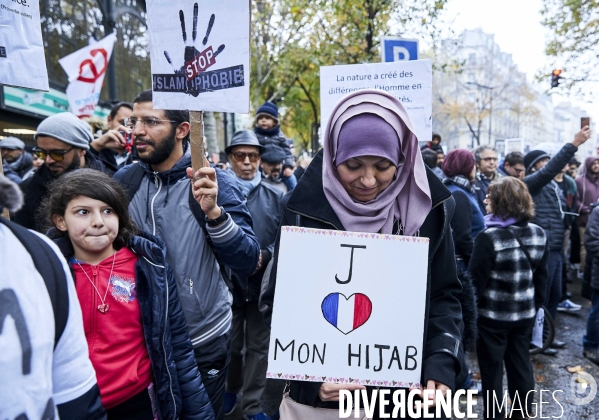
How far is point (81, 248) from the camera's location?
1.94 m

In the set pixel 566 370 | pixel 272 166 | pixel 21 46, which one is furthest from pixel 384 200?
pixel 566 370

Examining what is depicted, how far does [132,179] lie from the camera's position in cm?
241

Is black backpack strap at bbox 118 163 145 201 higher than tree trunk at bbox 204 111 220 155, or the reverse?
tree trunk at bbox 204 111 220 155

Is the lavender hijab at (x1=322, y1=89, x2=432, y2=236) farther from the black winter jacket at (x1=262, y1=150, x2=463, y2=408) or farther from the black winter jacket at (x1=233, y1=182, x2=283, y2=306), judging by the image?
the black winter jacket at (x1=233, y1=182, x2=283, y2=306)

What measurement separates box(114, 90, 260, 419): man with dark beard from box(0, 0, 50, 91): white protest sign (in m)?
0.49

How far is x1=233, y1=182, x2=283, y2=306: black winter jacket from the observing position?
3.63 meters

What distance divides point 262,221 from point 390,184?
2118mm

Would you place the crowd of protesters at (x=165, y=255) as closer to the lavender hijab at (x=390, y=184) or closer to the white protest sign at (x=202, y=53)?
the lavender hijab at (x=390, y=184)

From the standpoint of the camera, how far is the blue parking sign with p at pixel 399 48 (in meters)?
4.83

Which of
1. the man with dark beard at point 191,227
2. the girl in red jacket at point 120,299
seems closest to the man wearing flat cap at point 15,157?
the man with dark beard at point 191,227

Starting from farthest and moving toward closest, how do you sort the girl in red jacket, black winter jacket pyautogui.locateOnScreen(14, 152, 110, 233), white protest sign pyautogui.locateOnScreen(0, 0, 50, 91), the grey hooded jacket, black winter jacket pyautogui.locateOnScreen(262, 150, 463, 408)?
black winter jacket pyautogui.locateOnScreen(14, 152, 110, 233), the grey hooded jacket, white protest sign pyautogui.locateOnScreen(0, 0, 50, 91), the girl in red jacket, black winter jacket pyautogui.locateOnScreen(262, 150, 463, 408)

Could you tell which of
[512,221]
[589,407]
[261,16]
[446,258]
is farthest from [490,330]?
[261,16]

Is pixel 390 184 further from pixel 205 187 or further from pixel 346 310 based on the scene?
pixel 205 187

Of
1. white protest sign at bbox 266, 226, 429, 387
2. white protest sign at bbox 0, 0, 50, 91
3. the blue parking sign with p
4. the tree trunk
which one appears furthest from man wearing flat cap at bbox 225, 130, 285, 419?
the tree trunk
